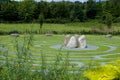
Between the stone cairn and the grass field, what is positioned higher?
the stone cairn

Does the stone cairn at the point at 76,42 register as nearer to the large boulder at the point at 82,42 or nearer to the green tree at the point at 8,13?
the large boulder at the point at 82,42

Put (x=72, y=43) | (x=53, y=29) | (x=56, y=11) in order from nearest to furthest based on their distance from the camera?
(x=72, y=43), (x=53, y=29), (x=56, y=11)

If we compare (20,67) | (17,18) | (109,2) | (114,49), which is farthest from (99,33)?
(109,2)

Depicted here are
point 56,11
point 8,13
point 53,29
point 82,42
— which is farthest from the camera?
point 56,11

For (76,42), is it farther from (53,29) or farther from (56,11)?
(56,11)

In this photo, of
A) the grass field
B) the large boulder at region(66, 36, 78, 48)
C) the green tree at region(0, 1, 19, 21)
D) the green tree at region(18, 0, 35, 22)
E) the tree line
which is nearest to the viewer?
the large boulder at region(66, 36, 78, 48)

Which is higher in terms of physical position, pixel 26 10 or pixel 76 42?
pixel 26 10

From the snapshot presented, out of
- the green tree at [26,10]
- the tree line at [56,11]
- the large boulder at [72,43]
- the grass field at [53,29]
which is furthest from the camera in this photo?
the green tree at [26,10]

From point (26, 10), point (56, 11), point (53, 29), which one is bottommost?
point (53, 29)

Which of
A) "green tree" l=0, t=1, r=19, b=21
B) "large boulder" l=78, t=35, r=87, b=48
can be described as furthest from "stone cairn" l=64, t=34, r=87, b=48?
"green tree" l=0, t=1, r=19, b=21

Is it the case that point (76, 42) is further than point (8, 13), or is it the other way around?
point (8, 13)

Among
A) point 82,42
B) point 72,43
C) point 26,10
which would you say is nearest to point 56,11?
point 26,10

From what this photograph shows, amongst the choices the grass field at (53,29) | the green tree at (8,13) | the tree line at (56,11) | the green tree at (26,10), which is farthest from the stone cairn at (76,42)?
the green tree at (26,10)

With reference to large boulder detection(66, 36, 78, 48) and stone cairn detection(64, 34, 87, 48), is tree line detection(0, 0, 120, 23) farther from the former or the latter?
large boulder detection(66, 36, 78, 48)
